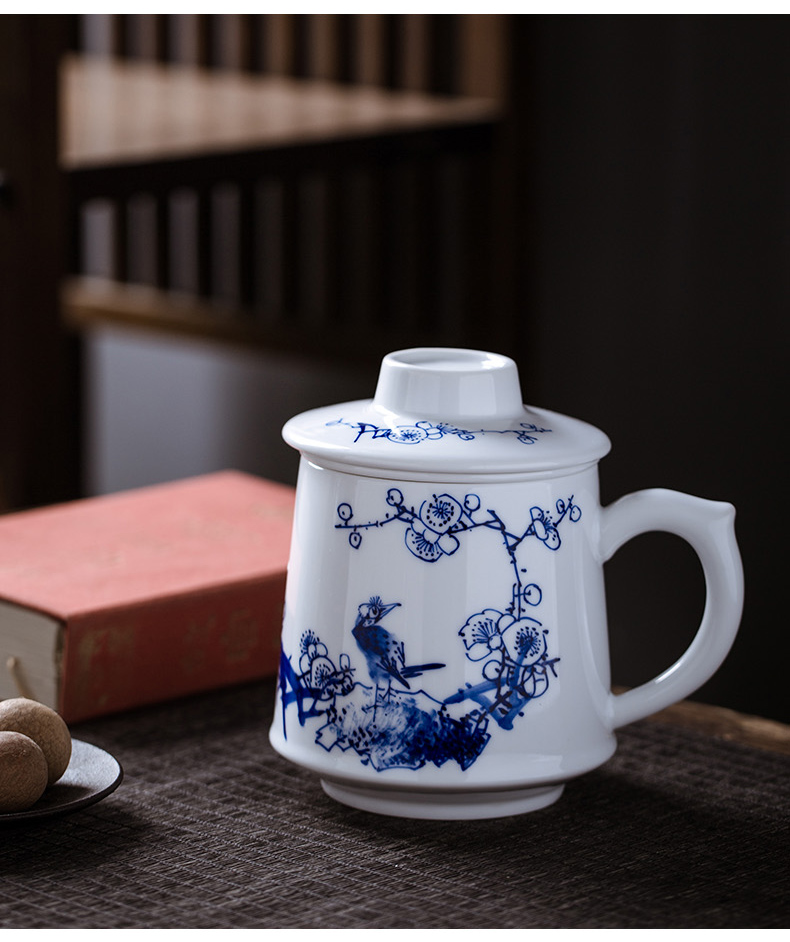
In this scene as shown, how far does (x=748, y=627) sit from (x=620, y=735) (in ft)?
2.46

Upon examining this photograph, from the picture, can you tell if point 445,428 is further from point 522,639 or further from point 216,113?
point 216,113

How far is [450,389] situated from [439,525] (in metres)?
0.05

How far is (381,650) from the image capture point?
477 mm

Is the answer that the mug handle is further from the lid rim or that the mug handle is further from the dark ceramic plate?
the dark ceramic plate

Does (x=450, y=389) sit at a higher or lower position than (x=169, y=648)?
higher

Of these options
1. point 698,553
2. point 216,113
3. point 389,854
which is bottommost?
point 389,854

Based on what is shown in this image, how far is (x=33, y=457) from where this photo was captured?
1.35 metres

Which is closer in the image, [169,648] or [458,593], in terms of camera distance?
[458,593]

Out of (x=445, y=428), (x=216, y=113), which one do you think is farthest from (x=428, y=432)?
(x=216, y=113)

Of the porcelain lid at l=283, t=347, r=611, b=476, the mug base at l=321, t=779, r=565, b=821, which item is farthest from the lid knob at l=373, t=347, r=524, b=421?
the mug base at l=321, t=779, r=565, b=821

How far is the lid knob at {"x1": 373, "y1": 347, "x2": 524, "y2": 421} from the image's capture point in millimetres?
489

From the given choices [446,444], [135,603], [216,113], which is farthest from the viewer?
[216,113]

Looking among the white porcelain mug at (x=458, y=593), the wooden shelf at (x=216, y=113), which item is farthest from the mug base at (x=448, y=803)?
the wooden shelf at (x=216, y=113)
